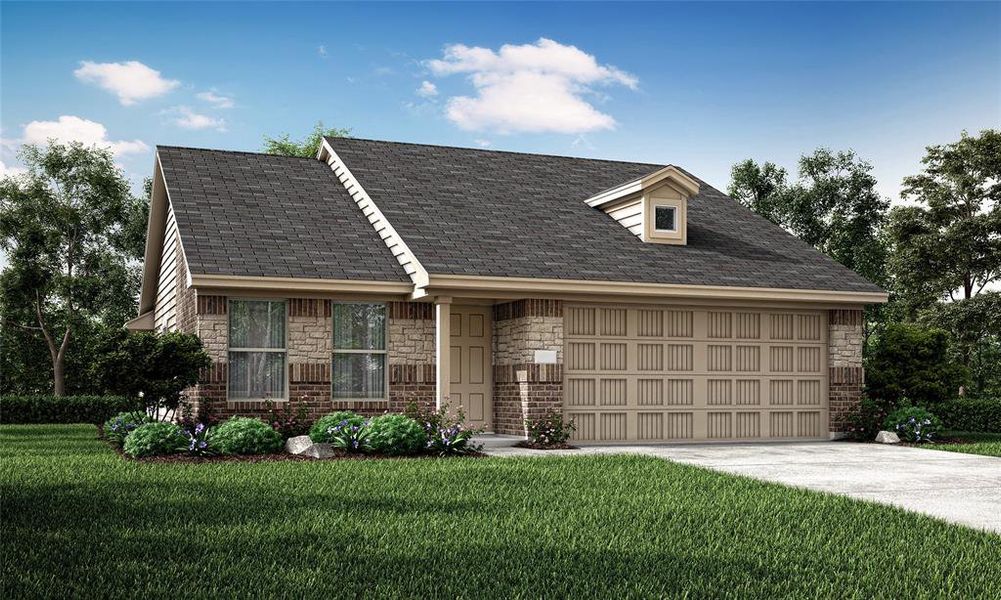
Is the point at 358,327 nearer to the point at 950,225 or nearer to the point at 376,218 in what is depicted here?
the point at 376,218

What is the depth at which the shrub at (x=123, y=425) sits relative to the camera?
15.9m

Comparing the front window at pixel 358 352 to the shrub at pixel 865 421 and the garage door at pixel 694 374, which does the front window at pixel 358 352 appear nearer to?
the garage door at pixel 694 374

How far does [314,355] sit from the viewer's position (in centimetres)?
1702

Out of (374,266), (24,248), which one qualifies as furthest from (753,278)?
(24,248)

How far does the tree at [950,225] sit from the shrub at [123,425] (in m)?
23.3

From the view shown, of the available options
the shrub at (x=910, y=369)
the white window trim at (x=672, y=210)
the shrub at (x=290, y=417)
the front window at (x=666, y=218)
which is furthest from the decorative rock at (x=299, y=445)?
the shrub at (x=910, y=369)

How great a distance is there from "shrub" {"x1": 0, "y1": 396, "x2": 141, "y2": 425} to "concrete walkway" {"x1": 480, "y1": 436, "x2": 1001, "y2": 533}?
501 inches

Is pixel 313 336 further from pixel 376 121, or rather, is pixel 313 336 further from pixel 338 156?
pixel 376 121

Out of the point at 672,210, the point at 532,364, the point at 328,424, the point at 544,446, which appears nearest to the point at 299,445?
the point at 328,424

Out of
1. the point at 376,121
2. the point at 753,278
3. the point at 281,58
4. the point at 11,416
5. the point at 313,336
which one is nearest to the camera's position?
the point at 313,336

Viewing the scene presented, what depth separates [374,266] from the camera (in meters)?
17.3

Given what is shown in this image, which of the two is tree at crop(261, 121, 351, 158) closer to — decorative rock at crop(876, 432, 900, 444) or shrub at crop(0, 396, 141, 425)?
shrub at crop(0, 396, 141, 425)

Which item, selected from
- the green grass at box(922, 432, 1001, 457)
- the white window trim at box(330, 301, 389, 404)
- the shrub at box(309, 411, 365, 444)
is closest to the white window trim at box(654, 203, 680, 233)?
the white window trim at box(330, 301, 389, 404)

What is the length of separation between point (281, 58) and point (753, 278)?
1099cm
